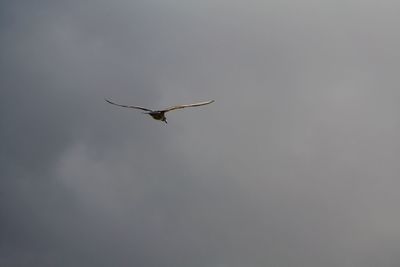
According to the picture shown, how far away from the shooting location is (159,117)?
77.6 m
